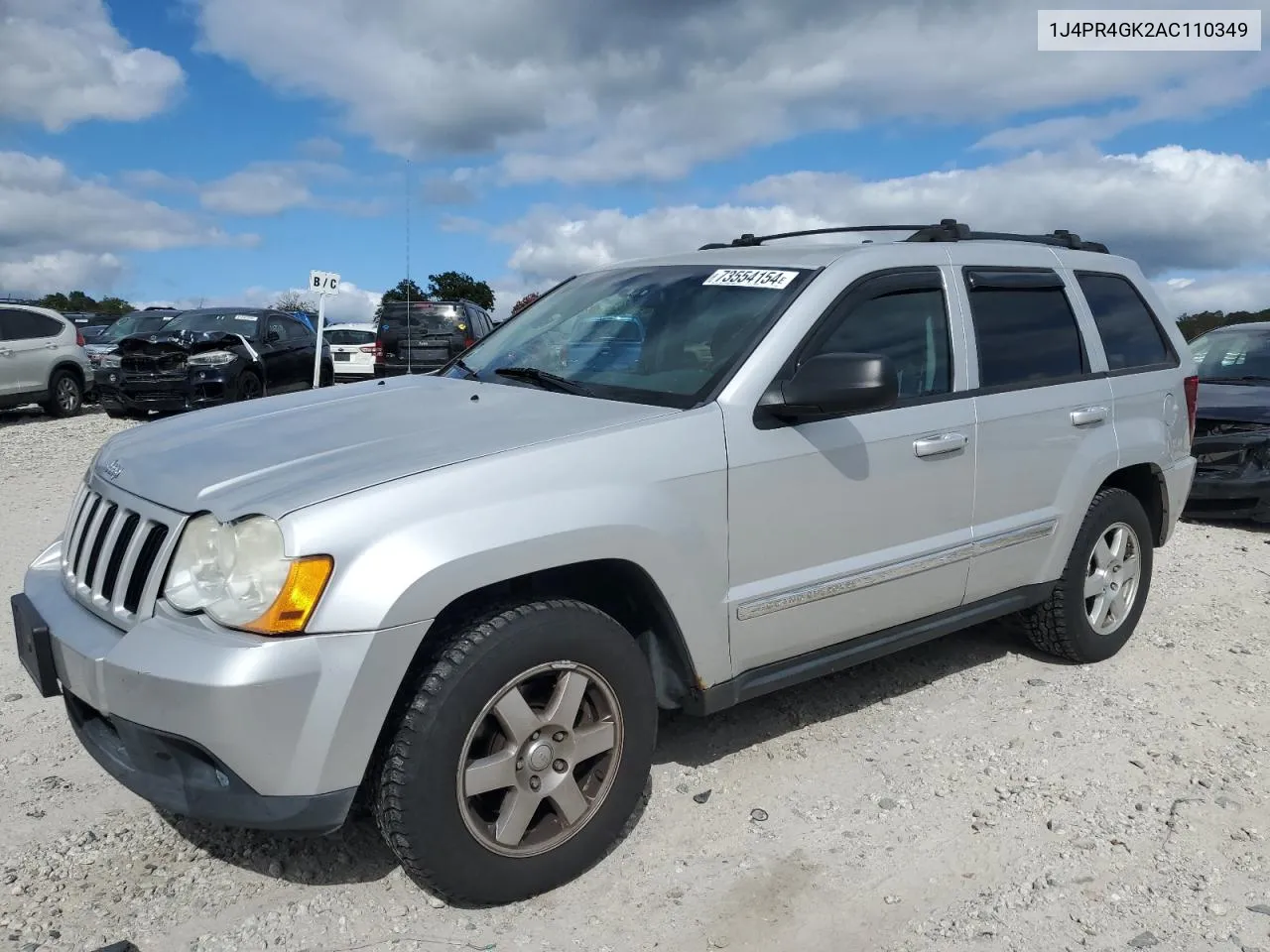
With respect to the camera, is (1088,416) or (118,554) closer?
(118,554)

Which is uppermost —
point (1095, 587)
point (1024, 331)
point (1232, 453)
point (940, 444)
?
point (1024, 331)

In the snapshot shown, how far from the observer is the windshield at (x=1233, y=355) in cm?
907

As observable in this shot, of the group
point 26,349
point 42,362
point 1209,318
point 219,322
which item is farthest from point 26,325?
point 1209,318

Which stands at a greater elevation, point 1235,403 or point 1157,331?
point 1157,331

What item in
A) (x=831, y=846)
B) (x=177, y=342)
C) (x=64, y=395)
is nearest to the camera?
(x=831, y=846)

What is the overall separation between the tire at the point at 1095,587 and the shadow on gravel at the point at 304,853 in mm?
3028

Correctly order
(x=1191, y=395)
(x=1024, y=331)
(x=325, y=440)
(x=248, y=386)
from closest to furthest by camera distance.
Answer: (x=325, y=440), (x=1024, y=331), (x=1191, y=395), (x=248, y=386)

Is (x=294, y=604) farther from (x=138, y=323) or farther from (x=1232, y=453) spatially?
(x=138, y=323)

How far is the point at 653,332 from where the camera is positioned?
3.64m

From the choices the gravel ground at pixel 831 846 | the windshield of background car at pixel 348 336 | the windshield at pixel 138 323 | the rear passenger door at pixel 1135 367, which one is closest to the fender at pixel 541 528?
the gravel ground at pixel 831 846

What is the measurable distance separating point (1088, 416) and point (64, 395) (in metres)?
14.8

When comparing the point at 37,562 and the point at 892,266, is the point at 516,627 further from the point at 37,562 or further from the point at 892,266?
the point at 892,266

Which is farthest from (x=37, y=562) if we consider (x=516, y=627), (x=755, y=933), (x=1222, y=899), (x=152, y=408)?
(x=152, y=408)

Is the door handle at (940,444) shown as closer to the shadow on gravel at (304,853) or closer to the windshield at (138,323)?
the shadow on gravel at (304,853)
